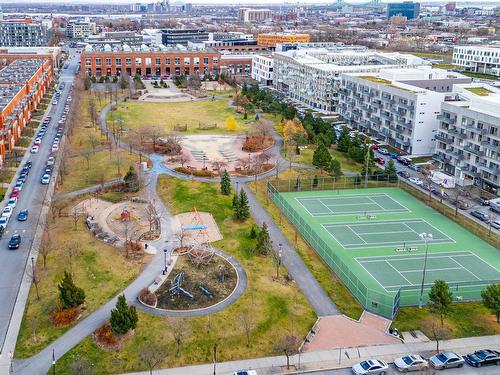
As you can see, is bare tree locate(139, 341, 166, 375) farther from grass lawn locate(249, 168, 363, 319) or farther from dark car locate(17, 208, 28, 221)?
dark car locate(17, 208, 28, 221)

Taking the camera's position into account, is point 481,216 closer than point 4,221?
No

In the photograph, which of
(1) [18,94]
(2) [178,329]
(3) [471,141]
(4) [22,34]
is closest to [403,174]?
(3) [471,141]

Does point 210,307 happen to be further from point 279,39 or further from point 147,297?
point 279,39

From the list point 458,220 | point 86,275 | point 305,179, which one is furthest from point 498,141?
point 86,275

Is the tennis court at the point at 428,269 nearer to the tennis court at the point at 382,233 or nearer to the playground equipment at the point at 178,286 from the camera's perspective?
the tennis court at the point at 382,233

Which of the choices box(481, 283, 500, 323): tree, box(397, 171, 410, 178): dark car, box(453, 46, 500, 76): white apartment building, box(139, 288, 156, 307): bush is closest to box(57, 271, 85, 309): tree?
box(139, 288, 156, 307): bush

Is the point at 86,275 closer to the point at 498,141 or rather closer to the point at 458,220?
the point at 458,220
